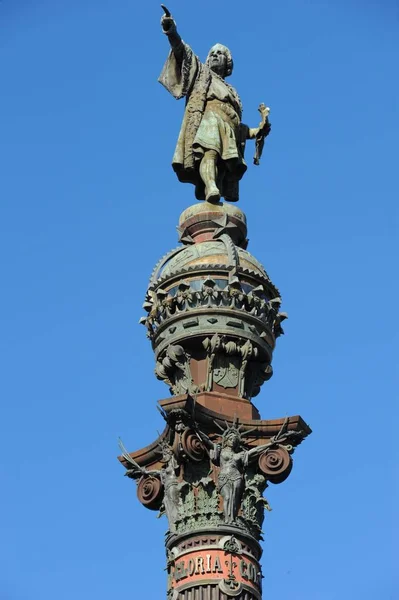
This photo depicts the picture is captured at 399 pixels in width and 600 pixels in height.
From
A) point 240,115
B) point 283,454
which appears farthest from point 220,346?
point 240,115

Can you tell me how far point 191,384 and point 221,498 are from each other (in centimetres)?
280

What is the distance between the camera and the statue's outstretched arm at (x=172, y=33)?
2973cm

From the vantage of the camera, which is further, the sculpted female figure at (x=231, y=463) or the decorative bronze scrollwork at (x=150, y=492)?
the decorative bronze scrollwork at (x=150, y=492)

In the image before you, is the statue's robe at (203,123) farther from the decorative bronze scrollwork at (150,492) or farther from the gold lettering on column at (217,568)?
the gold lettering on column at (217,568)

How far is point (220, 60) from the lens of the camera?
32.8 meters

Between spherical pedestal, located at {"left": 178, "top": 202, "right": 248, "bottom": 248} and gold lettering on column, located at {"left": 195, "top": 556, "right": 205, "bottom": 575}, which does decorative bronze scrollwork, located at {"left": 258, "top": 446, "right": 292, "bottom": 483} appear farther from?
spherical pedestal, located at {"left": 178, "top": 202, "right": 248, "bottom": 248}

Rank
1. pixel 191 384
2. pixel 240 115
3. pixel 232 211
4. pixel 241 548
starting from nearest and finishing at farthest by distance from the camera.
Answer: pixel 241 548 < pixel 191 384 < pixel 232 211 < pixel 240 115

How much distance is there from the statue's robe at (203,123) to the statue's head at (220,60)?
16.5 inches

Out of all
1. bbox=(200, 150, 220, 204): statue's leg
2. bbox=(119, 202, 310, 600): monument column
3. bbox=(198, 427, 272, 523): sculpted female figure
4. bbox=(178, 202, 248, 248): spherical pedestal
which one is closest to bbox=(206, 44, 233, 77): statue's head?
bbox=(200, 150, 220, 204): statue's leg

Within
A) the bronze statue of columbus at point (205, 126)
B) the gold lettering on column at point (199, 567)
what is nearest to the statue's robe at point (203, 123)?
the bronze statue of columbus at point (205, 126)

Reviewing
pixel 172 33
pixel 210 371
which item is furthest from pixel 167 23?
pixel 210 371

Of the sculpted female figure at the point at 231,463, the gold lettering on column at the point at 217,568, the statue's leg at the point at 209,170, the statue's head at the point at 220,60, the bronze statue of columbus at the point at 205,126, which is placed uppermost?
the statue's head at the point at 220,60

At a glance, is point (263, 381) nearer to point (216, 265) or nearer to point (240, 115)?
point (216, 265)

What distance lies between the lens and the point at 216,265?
91.7ft
